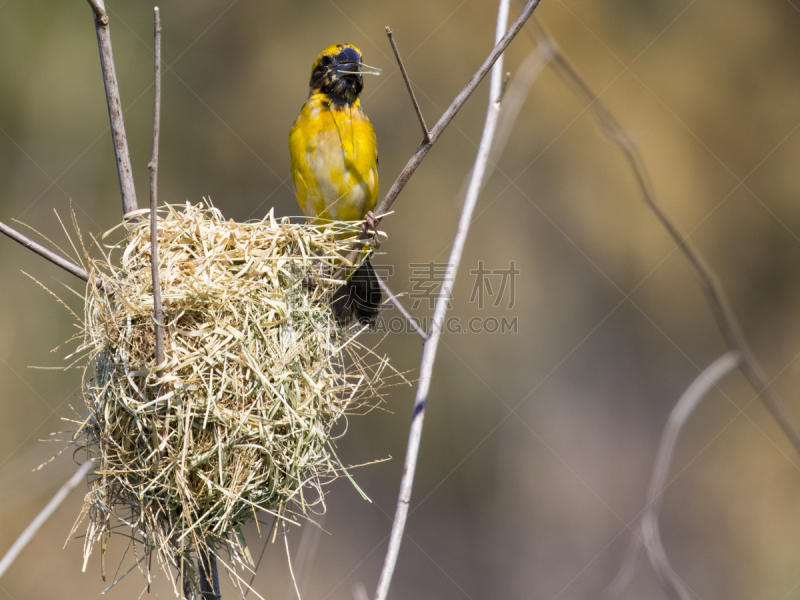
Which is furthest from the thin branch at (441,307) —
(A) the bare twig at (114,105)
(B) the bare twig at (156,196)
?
(A) the bare twig at (114,105)

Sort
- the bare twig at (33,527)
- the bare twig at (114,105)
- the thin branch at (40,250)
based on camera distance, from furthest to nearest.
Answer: the bare twig at (114,105) → the bare twig at (33,527) → the thin branch at (40,250)

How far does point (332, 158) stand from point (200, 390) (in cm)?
150

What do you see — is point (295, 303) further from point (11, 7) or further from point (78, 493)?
point (11, 7)

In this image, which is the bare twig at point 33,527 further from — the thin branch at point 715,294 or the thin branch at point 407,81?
the thin branch at point 715,294

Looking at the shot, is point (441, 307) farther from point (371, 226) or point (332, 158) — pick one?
point (332, 158)

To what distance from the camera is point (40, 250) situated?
133cm

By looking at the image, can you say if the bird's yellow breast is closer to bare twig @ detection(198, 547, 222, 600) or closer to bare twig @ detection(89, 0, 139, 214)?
bare twig @ detection(89, 0, 139, 214)

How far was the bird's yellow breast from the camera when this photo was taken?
2668 mm

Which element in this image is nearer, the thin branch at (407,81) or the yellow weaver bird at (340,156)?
the thin branch at (407,81)

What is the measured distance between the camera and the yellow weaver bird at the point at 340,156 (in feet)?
8.76

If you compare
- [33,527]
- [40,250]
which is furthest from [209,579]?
[40,250]

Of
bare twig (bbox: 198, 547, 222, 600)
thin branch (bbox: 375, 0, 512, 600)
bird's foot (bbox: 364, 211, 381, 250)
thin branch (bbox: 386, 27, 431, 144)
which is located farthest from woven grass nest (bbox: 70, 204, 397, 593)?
thin branch (bbox: 386, 27, 431, 144)

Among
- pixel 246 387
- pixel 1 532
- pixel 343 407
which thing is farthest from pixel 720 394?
pixel 1 532

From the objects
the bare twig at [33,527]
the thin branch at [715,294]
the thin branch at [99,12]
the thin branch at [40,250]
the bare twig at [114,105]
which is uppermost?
the thin branch at [99,12]
